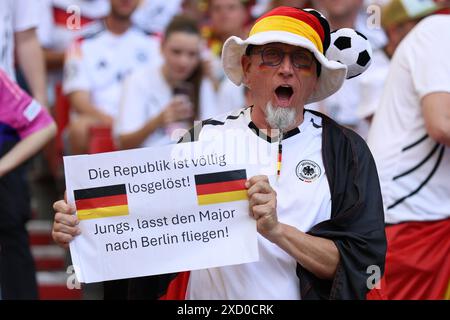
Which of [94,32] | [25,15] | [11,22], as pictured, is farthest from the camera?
[94,32]

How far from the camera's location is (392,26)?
19.3 ft

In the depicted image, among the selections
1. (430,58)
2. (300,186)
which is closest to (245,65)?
(300,186)

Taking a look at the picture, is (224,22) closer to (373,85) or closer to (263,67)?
(373,85)

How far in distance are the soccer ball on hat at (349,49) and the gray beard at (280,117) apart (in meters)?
0.42

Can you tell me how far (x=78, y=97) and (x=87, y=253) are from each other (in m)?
3.80

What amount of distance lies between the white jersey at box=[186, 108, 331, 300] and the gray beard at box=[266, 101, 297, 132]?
0.23 feet

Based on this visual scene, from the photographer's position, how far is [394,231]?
5234 millimetres

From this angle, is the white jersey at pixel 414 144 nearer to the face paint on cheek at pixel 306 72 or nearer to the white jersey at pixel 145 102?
the face paint on cheek at pixel 306 72

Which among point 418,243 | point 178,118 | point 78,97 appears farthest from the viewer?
point 78,97

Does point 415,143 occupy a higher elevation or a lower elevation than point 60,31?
lower

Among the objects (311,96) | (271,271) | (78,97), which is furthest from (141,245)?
(78,97)

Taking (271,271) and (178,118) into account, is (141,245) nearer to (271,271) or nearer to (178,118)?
(271,271)

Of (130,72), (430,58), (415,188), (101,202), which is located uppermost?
(430,58)

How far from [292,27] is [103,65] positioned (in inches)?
151
